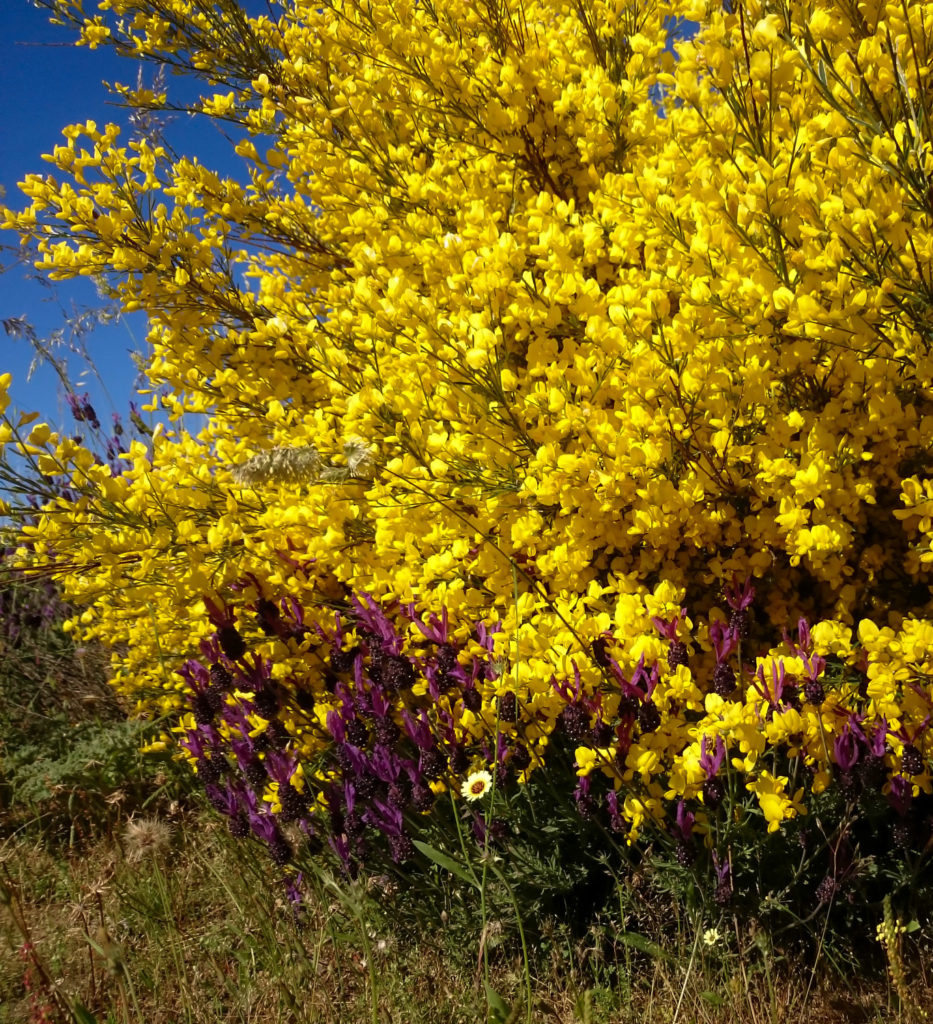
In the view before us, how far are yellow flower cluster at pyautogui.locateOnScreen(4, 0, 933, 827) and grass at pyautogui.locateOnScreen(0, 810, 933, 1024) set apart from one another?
0.39 metres

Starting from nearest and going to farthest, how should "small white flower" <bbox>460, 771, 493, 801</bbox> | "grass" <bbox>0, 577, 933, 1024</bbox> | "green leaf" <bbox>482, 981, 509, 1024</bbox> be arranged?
"green leaf" <bbox>482, 981, 509, 1024</bbox>
"grass" <bbox>0, 577, 933, 1024</bbox>
"small white flower" <bbox>460, 771, 493, 801</bbox>

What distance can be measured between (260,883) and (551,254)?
1.88 meters

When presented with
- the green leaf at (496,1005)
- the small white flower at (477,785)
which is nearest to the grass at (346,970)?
the green leaf at (496,1005)

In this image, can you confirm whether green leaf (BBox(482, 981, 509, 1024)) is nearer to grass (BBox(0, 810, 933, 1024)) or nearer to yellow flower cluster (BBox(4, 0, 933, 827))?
grass (BBox(0, 810, 933, 1024))

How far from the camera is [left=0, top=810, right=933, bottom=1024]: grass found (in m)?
1.61

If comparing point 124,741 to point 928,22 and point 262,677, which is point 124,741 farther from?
point 928,22

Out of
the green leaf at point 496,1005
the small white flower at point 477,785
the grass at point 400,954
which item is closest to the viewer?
the green leaf at point 496,1005

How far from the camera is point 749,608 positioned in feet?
6.64

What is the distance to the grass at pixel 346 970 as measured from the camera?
1.61 meters

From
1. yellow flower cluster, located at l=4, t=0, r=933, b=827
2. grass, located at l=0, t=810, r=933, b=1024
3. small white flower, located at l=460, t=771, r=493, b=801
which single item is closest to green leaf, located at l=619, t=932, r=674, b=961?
grass, located at l=0, t=810, r=933, b=1024

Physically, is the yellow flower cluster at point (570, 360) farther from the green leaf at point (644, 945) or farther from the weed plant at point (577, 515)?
the green leaf at point (644, 945)

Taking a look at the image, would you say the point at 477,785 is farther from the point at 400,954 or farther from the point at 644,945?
the point at 400,954

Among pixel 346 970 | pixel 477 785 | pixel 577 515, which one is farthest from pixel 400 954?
pixel 577 515

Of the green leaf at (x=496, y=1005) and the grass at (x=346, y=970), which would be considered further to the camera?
the grass at (x=346, y=970)
